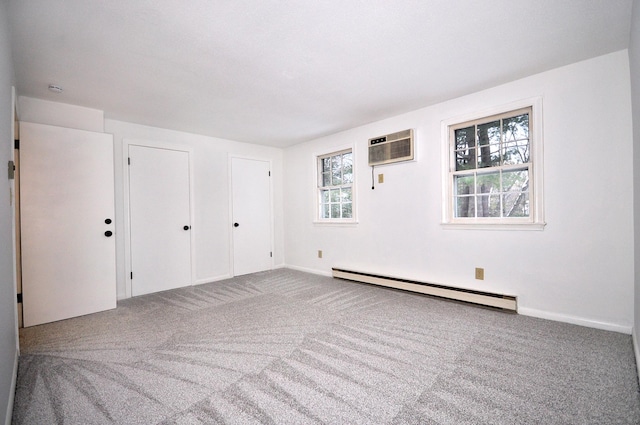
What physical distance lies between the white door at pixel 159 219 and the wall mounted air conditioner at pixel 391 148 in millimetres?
2803

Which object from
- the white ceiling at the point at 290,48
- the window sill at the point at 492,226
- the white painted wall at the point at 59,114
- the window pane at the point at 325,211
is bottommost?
the window sill at the point at 492,226

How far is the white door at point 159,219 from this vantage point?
13.1 feet

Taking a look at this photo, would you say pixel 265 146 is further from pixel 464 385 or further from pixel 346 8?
pixel 464 385

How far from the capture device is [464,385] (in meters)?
1.79

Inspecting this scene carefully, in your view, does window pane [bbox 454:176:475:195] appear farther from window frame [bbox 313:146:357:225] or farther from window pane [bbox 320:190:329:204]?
window pane [bbox 320:190:329:204]

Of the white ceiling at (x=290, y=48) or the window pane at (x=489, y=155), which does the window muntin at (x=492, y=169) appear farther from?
the white ceiling at (x=290, y=48)

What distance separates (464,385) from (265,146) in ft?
15.6

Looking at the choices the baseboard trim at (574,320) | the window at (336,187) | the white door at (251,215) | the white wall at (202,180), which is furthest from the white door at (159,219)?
the baseboard trim at (574,320)

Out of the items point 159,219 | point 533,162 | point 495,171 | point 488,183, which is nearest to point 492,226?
point 488,183

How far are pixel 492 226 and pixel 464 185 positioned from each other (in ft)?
1.92

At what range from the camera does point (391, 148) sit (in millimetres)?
3984

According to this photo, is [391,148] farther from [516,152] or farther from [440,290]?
[440,290]

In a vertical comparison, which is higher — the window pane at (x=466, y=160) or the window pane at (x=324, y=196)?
the window pane at (x=466, y=160)

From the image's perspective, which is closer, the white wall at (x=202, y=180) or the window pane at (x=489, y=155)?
the window pane at (x=489, y=155)
